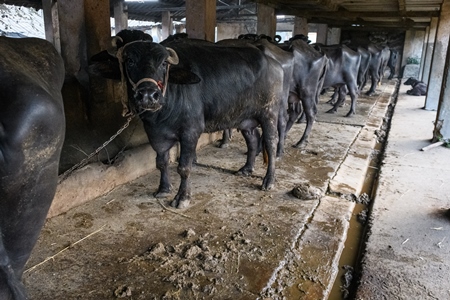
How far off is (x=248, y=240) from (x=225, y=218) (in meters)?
0.46

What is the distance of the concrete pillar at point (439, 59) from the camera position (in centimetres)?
903

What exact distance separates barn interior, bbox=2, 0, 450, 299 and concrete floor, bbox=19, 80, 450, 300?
0.01 metres

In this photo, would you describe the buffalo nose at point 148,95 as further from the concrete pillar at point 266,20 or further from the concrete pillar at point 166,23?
the concrete pillar at point 166,23

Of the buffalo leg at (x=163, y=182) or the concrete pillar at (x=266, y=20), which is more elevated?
the concrete pillar at (x=266, y=20)

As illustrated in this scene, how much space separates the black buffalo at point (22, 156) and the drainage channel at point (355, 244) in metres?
2.00

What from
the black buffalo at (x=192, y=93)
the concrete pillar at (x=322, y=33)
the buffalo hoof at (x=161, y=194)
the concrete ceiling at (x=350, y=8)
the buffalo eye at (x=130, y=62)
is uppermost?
the concrete ceiling at (x=350, y=8)

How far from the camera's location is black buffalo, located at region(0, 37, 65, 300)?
1.03 m

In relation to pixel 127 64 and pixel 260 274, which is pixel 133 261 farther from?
pixel 127 64

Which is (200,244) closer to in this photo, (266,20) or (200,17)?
(200,17)

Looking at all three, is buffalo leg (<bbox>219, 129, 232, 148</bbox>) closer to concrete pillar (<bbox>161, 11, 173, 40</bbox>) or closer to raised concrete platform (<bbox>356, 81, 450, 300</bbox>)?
raised concrete platform (<bbox>356, 81, 450, 300</bbox>)

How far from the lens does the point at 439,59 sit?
31.1ft

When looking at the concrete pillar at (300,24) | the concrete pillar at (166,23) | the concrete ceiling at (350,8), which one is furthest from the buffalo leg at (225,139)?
the concrete pillar at (166,23)

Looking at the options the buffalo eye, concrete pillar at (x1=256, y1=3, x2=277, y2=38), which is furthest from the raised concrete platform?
→ concrete pillar at (x1=256, y1=3, x2=277, y2=38)

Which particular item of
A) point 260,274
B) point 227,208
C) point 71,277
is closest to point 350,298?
point 260,274
